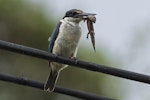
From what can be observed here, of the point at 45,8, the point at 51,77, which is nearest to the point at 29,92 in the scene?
the point at 45,8

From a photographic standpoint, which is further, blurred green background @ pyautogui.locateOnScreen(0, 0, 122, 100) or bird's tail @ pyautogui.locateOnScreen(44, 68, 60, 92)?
blurred green background @ pyautogui.locateOnScreen(0, 0, 122, 100)

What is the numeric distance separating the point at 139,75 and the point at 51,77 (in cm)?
222

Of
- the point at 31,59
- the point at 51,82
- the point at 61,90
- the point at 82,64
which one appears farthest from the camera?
the point at 31,59

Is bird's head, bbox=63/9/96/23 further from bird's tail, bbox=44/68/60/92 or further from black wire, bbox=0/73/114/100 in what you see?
black wire, bbox=0/73/114/100

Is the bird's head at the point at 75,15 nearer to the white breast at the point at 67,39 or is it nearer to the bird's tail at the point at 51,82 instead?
the white breast at the point at 67,39

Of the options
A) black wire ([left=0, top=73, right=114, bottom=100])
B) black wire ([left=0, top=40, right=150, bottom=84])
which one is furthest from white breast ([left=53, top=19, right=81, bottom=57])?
black wire ([left=0, top=40, right=150, bottom=84])

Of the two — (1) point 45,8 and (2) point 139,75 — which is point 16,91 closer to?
(1) point 45,8

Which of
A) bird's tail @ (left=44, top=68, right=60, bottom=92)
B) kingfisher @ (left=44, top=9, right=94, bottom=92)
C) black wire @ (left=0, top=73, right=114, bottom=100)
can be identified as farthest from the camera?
kingfisher @ (left=44, top=9, right=94, bottom=92)

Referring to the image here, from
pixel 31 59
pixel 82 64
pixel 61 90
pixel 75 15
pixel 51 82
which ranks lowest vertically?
pixel 31 59

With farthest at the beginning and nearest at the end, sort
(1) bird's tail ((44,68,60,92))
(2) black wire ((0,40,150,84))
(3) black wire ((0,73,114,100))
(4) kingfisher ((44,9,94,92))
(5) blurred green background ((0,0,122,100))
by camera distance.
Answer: (5) blurred green background ((0,0,122,100)) → (4) kingfisher ((44,9,94,92)) → (1) bird's tail ((44,68,60,92)) → (3) black wire ((0,73,114,100)) → (2) black wire ((0,40,150,84))

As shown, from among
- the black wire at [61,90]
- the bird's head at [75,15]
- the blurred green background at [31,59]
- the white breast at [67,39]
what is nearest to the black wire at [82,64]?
the black wire at [61,90]

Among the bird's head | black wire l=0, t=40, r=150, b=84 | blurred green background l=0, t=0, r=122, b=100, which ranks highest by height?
black wire l=0, t=40, r=150, b=84

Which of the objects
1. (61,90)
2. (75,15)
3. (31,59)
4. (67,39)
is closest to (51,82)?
(67,39)

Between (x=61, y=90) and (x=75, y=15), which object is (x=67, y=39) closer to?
(x=75, y=15)
